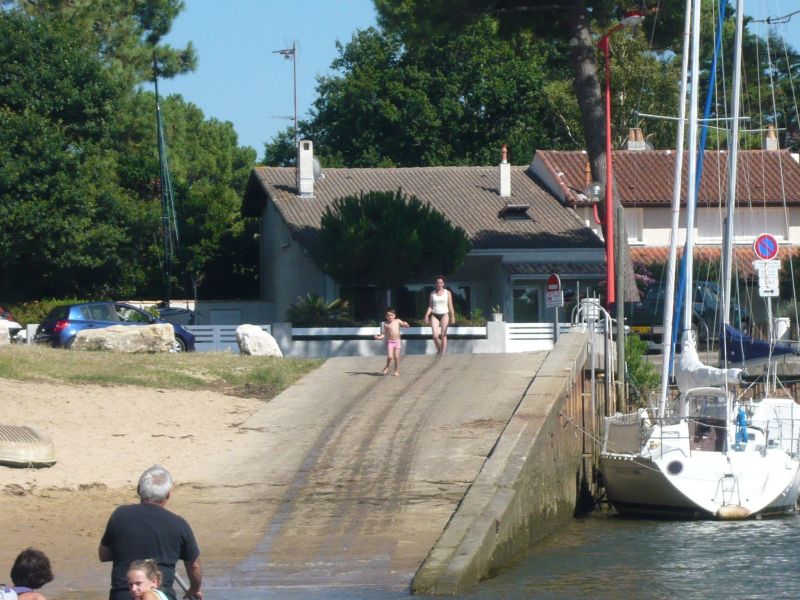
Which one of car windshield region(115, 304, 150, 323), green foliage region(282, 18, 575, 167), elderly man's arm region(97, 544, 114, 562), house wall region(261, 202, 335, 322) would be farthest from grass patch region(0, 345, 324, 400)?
green foliage region(282, 18, 575, 167)

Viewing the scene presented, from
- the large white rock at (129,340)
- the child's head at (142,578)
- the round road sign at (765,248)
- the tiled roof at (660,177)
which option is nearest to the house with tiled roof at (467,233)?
the tiled roof at (660,177)

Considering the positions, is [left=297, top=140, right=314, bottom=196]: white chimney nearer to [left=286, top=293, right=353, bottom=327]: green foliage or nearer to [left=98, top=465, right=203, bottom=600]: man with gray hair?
[left=286, top=293, right=353, bottom=327]: green foliage

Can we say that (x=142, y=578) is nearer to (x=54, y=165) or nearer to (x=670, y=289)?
(x=670, y=289)

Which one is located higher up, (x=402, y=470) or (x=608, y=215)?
(x=608, y=215)

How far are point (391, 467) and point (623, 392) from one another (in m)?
8.68

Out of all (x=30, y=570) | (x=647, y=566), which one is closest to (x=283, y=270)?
(x=647, y=566)

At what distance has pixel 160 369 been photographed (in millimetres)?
23766

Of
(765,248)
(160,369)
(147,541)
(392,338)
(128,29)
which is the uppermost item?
Answer: (128,29)

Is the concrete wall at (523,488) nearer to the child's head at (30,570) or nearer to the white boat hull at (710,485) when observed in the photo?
the white boat hull at (710,485)

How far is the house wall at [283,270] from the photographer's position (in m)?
42.5

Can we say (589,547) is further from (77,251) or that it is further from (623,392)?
(77,251)

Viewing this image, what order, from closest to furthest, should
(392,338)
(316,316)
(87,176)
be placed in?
1. (392,338)
2. (316,316)
3. (87,176)

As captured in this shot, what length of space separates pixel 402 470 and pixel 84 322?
52.1ft

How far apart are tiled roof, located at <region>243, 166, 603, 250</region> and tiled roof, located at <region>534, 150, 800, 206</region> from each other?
114 cm
